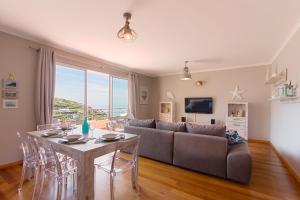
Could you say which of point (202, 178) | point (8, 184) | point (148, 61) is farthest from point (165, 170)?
point (148, 61)

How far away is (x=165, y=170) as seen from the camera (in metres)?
2.76

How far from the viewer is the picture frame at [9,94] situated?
2.78 metres

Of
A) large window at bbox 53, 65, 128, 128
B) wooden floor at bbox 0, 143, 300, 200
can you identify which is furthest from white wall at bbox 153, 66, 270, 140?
wooden floor at bbox 0, 143, 300, 200

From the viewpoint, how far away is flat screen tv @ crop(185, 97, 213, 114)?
5613 millimetres

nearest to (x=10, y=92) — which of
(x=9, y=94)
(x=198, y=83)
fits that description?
(x=9, y=94)

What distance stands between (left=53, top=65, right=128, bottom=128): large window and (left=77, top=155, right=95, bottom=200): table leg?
8.52 ft

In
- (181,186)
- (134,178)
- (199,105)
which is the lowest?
(181,186)

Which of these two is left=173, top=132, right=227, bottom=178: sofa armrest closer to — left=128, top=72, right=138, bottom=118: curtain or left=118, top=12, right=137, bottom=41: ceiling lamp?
left=118, top=12, right=137, bottom=41: ceiling lamp

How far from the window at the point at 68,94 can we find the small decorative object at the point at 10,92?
0.80 meters

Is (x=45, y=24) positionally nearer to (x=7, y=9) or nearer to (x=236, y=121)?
(x=7, y=9)

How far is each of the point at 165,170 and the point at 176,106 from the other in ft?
12.7

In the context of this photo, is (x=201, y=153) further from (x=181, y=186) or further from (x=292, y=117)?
(x=292, y=117)

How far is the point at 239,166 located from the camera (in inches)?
90.5

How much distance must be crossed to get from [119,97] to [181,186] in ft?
12.5
